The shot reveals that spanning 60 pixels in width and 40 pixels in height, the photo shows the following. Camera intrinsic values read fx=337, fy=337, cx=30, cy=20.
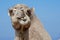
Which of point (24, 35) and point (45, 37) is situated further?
point (45, 37)

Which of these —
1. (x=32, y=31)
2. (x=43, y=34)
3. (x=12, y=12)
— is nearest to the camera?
(x=12, y=12)

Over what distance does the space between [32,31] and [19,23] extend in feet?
5.65

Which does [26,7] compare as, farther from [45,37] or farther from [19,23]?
[45,37]

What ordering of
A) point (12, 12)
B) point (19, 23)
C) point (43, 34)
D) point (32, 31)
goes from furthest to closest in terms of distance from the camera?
point (43, 34), point (32, 31), point (12, 12), point (19, 23)

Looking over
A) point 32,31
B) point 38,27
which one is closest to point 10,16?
point 32,31

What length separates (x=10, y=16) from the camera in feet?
18.4

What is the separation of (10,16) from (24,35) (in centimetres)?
39

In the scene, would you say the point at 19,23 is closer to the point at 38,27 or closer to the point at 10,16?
the point at 10,16

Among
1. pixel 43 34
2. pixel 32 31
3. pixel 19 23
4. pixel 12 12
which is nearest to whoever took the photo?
pixel 19 23

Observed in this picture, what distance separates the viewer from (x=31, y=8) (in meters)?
5.83

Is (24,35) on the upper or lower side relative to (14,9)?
lower

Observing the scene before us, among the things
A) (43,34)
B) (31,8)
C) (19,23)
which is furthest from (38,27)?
(19,23)

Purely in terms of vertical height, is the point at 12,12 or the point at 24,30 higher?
the point at 12,12

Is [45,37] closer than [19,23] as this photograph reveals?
No
